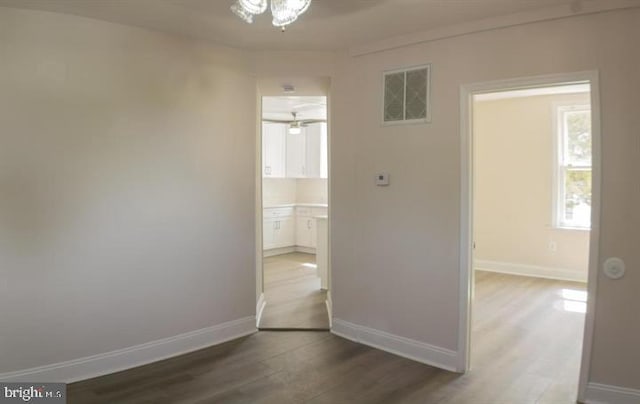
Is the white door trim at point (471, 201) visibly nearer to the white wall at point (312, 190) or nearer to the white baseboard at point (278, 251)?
the white baseboard at point (278, 251)

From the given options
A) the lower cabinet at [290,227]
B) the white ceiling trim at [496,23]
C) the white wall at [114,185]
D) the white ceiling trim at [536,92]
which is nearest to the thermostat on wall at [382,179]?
the white ceiling trim at [496,23]

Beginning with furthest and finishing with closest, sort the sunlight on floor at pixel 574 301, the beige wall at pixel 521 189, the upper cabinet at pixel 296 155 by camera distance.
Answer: the upper cabinet at pixel 296 155 → the beige wall at pixel 521 189 → the sunlight on floor at pixel 574 301

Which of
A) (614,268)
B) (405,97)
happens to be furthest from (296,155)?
(614,268)

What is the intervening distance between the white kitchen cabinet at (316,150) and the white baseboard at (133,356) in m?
4.48

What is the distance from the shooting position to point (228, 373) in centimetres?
318

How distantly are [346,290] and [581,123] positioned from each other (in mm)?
4607

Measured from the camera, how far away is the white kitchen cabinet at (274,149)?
7.98m

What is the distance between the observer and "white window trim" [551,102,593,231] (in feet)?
20.2

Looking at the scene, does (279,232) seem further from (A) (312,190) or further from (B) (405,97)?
(B) (405,97)

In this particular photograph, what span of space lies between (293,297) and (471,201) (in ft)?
8.94

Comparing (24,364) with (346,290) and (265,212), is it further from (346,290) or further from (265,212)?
(265,212)

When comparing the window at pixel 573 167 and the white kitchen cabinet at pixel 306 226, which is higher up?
the window at pixel 573 167

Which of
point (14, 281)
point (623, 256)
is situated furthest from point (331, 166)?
point (14, 281)

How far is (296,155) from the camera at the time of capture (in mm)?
8281
